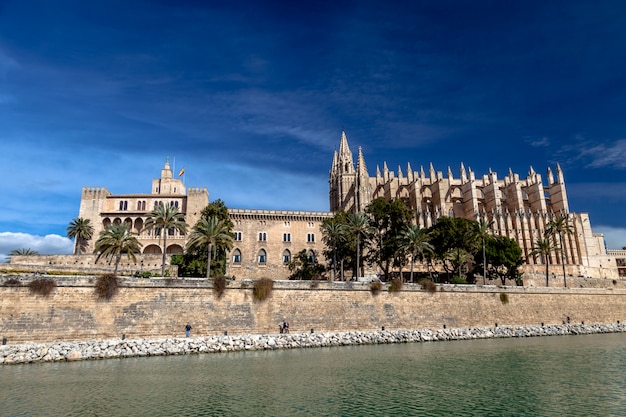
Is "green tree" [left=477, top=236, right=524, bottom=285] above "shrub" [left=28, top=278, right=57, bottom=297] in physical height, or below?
above

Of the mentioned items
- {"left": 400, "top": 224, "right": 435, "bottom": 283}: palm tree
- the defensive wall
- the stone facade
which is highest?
the stone facade

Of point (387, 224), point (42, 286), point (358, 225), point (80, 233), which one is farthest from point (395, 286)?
point (80, 233)

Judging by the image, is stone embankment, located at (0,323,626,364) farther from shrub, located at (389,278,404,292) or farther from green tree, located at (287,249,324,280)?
green tree, located at (287,249,324,280)

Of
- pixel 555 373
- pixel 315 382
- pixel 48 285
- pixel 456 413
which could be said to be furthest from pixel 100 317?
pixel 555 373

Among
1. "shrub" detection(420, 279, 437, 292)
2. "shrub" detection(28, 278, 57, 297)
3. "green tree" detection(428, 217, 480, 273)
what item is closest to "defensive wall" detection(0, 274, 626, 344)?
"shrub" detection(28, 278, 57, 297)

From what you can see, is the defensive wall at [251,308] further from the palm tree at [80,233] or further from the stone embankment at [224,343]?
the palm tree at [80,233]

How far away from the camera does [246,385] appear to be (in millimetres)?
15500

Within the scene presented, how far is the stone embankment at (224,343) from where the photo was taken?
21000mm

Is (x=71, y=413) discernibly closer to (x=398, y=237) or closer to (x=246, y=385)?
(x=246, y=385)

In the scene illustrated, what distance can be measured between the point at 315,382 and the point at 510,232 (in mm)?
51218

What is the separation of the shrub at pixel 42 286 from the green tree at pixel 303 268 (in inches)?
1014

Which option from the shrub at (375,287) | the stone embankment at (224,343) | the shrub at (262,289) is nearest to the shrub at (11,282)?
the stone embankment at (224,343)

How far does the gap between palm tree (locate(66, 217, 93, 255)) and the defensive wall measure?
24739 millimetres

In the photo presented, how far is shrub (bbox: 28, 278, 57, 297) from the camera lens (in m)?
24.0
